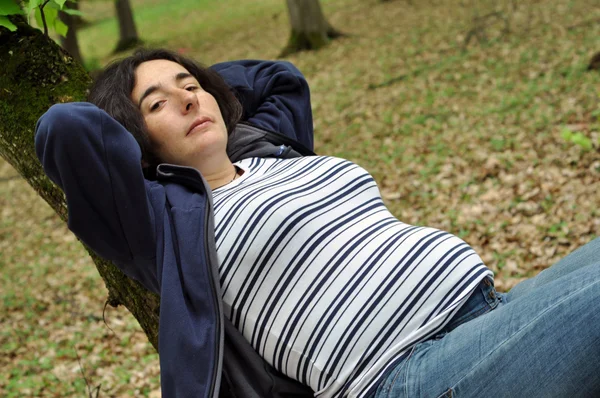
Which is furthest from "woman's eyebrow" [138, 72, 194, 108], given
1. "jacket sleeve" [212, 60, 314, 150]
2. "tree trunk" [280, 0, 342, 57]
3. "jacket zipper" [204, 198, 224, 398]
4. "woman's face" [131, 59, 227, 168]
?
"tree trunk" [280, 0, 342, 57]

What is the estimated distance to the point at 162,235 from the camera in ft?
6.98

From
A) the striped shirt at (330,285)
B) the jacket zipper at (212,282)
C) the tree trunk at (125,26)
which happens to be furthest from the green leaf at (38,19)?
the tree trunk at (125,26)

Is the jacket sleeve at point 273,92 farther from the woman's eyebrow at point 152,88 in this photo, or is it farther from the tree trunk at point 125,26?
the tree trunk at point 125,26

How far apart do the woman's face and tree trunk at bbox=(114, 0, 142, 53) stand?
18.5m

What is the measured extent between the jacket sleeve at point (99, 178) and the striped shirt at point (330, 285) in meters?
0.32

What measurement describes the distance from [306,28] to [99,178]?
39.6ft

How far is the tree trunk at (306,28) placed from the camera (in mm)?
13375

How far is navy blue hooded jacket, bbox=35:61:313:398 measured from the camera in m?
1.97

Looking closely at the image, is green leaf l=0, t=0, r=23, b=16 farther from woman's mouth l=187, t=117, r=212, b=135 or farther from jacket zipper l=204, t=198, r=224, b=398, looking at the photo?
jacket zipper l=204, t=198, r=224, b=398

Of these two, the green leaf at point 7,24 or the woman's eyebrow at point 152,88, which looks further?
the woman's eyebrow at point 152,88

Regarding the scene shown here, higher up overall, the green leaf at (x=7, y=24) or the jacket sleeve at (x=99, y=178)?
the green leaf at (x=7, y=24)

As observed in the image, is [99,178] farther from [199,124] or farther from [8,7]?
[8,7]

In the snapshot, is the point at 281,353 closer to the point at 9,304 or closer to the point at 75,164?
the point at 75,164

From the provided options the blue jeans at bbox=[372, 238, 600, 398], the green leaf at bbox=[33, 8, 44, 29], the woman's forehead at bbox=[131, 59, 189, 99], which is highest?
the green leaf at bbox=[33, 8, 44, 29]
